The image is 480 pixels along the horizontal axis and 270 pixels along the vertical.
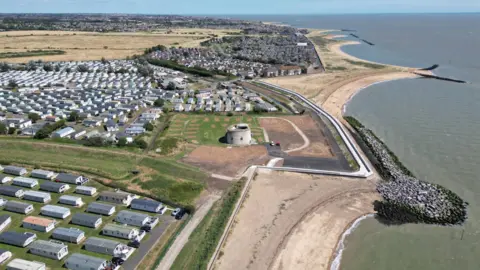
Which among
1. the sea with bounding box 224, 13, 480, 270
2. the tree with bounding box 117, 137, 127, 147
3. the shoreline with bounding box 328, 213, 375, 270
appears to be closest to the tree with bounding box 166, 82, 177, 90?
the tree with bounding box 117, 137, 127, 147

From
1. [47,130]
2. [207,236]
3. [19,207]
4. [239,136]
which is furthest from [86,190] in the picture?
[239,136]

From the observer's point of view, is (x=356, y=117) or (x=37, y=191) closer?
(x=37, y=191)

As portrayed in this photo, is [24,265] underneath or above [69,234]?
underneath

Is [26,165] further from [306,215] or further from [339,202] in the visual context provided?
[339,202]

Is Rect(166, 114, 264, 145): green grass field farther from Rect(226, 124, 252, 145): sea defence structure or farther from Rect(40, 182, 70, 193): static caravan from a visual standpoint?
Rect(40, 182, 70, 193): static caravan

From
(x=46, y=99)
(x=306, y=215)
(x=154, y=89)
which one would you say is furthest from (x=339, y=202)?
(x=46, y=99)

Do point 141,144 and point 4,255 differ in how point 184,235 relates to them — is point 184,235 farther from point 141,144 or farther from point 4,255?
→ point 141,144
